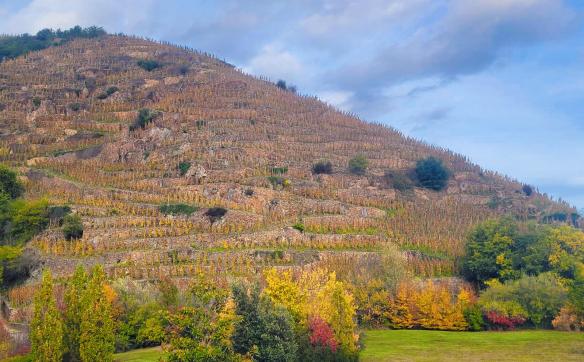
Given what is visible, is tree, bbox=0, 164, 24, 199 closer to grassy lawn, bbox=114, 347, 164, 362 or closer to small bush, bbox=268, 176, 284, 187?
small bush, bbox=268, 176, 284, 187

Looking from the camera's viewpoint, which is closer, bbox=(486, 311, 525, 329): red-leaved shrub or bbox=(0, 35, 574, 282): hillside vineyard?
bbox=(486, 311, 525, 329): red-leaved shrub

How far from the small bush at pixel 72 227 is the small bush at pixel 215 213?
44.7ft

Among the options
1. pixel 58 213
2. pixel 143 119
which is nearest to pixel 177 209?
pixel 58 213

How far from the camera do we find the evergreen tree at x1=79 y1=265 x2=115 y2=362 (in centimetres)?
3509

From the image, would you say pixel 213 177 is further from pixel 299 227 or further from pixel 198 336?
pixel 198 336

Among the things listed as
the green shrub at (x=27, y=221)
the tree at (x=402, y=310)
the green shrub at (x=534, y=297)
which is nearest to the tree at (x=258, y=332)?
the tree at (x=402, y=310)

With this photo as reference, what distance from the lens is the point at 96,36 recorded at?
158625mm

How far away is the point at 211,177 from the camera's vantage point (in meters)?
79.7

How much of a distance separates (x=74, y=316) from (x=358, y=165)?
193 feet

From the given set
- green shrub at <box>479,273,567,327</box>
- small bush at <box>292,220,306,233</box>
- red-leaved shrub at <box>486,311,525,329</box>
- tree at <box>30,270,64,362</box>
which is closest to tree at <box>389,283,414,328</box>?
green shrub at <box>479,273,567,327</box>

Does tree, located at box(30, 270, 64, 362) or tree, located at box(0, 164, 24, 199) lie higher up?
tree, located at box(0, 164, 24, 199)

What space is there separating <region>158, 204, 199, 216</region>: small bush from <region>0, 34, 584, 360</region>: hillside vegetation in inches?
7.3

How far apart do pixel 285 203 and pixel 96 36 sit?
347 feet

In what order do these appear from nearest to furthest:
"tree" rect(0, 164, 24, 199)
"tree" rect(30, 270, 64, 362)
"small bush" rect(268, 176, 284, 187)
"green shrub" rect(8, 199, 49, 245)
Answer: "tree" rect(30, 270, 64, 362) → "green shrub" rect(8, 199, 49, 245) → "tree" rect(0, 164, 24, 199) → "small bush" rect(268, 176, 284, 187)
